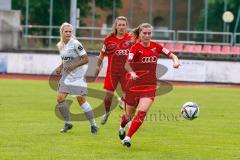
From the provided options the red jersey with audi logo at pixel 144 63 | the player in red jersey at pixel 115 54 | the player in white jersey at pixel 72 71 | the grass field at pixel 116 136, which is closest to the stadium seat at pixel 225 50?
the grass field at pixel 116 136

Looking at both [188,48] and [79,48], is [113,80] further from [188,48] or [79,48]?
[188,48]

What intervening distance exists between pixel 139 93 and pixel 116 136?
1794mm

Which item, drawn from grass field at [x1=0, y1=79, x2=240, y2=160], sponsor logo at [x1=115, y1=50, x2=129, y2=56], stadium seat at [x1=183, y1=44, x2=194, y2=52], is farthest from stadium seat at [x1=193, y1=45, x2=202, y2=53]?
sponsor logo at [x1=115, y1=50, x2=129, y2=56]

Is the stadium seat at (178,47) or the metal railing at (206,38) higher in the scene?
the metal railing at (206,38)

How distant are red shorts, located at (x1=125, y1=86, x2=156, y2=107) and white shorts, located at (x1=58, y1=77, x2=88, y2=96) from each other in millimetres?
1707

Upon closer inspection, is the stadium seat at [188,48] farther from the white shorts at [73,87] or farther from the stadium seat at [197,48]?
the white shorts at [73,87]

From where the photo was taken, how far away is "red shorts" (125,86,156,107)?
13.7 metres

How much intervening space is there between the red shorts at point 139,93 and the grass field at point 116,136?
80 centimetres

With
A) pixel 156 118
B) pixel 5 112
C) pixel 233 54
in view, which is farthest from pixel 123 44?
pixel 233 54

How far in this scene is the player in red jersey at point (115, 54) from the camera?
656 inches

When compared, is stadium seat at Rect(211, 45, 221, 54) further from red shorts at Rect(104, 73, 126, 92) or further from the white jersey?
the white jersey

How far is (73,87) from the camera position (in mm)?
15602

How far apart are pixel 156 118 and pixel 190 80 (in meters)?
19.0

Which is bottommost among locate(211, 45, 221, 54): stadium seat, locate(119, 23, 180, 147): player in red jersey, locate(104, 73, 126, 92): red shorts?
locate(211, 45, 221, 54): stadium seat
